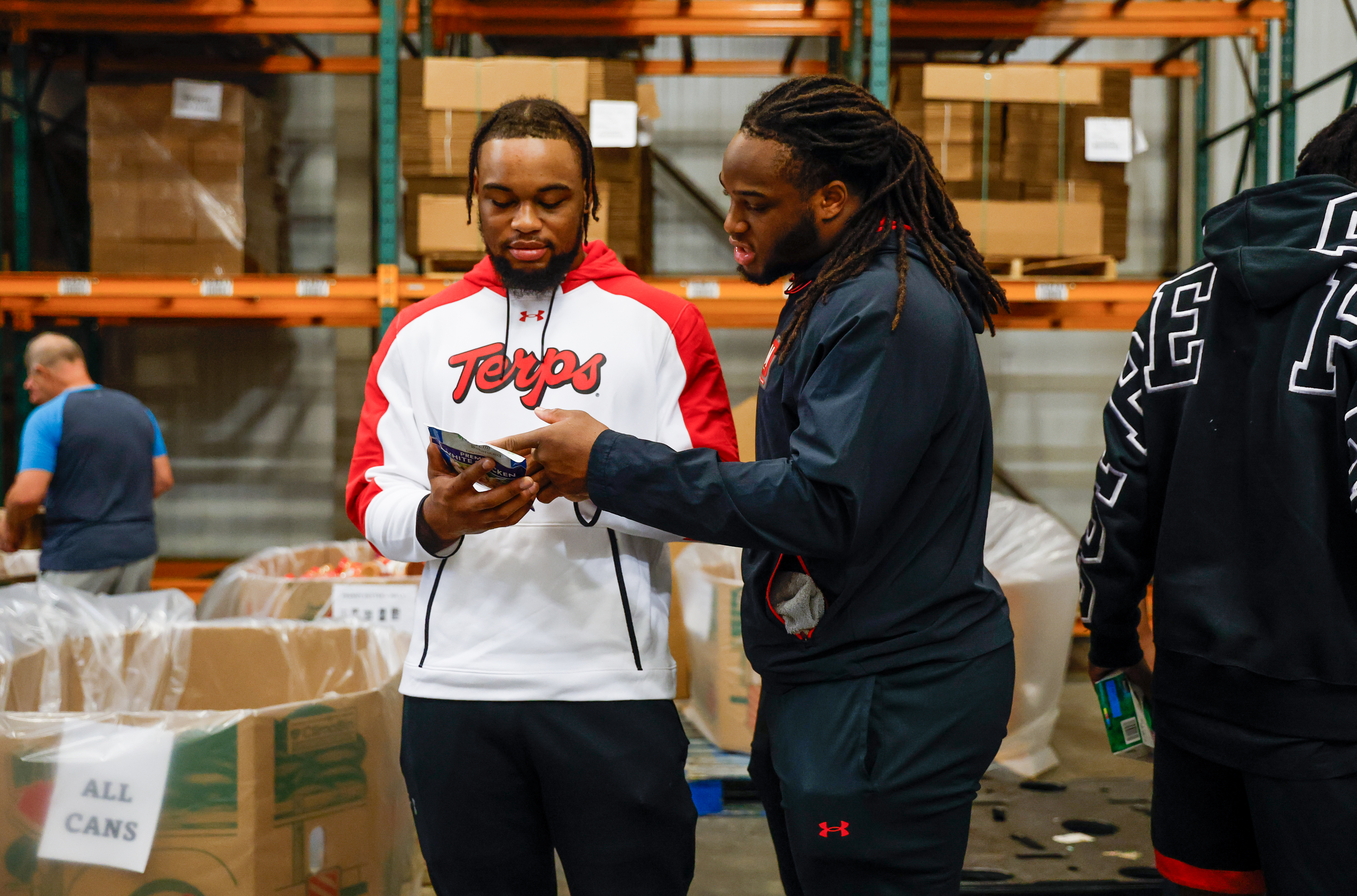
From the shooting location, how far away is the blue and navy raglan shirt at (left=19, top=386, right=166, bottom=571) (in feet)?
12.8

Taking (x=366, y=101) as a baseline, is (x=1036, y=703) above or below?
below

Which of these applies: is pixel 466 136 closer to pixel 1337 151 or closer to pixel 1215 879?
pixel 1337 151

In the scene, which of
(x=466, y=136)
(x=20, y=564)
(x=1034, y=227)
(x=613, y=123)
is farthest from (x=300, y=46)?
(x=1034, y=227)

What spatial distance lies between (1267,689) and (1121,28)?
4.59 meters

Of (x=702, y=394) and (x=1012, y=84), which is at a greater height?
(x=1012, y=84)

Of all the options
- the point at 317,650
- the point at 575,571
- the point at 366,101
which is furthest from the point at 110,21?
the point at 575,571

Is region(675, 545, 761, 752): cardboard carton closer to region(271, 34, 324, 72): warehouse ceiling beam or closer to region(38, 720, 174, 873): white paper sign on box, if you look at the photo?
region(38, 720, 174, 873): white paper sign on box

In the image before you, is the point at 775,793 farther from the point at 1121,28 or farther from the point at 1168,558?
the point at 1121,28

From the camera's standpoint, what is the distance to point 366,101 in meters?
7.02

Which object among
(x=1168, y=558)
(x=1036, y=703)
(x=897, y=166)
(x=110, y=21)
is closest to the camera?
(x=897, y=166)

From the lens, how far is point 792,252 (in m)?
1.28

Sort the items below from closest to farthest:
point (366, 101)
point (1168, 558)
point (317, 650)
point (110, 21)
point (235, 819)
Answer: point (1168, 558) < point (235, 819) < point (317, 650) < point (110, 21) < point (366, 101)

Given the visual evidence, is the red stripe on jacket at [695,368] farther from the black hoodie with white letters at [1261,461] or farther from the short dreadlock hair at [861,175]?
the black hoodie with white letters at [1261,461]

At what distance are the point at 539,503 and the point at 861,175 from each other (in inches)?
25.3
